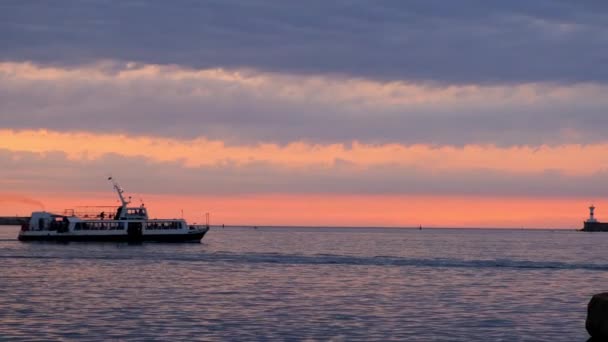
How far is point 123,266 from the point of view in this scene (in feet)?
300

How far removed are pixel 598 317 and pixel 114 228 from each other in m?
124

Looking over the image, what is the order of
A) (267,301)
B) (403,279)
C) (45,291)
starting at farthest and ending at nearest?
(403,279) → (45,291) → (267,301)

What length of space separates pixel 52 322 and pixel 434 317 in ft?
64.0

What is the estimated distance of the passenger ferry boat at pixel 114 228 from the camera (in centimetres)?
15100

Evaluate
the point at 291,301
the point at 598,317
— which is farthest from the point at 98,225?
the point at 598,317

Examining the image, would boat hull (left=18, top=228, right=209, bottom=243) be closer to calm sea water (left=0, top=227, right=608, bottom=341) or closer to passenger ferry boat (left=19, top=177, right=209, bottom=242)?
passenger ferry boat (left=19, top=177, right=209, bottom=242)

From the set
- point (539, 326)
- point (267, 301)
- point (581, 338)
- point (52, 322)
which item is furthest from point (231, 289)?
point (581, 338)

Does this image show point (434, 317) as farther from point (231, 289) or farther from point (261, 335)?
point (231, 289)

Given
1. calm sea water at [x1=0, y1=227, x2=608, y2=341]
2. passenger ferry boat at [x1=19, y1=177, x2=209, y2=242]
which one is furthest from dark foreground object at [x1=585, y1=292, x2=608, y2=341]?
passenger ferry boat at [x1=19, y1=177, x2=209, y2=242]

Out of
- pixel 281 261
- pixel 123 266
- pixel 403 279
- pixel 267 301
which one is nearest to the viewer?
pixel 267 301

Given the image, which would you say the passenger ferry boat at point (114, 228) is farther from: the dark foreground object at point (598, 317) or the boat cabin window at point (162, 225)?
the dark foreground object at point (598, 317)

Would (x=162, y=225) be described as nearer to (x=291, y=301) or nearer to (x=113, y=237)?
(x=113, y=237)

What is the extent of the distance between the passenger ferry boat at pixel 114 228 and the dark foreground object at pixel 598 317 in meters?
121

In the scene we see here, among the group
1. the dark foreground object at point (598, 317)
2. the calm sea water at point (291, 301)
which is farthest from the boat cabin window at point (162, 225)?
the dark foreground object at point (598, 317)
